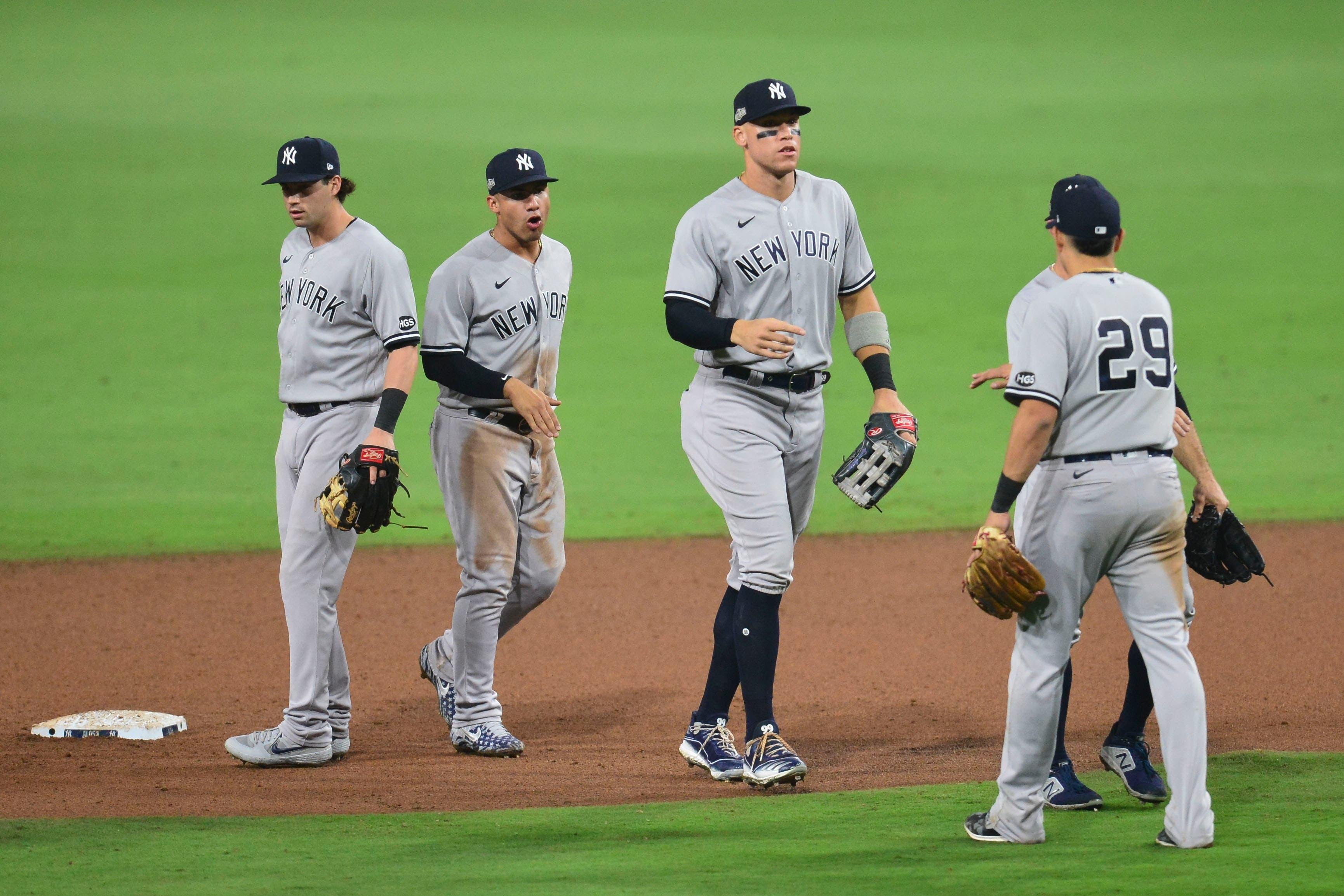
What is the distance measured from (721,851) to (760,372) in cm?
161

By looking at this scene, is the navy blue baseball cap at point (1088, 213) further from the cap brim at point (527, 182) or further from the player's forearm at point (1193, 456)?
the cap brim at point (527, 182)

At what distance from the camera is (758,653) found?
15.7 feet

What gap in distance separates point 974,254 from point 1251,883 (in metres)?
14.8

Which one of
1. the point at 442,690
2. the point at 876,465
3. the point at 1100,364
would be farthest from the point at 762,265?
the point at 442,690

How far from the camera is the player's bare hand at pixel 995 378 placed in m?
4.28

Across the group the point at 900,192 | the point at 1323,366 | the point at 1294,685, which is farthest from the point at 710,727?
the point at 900,192

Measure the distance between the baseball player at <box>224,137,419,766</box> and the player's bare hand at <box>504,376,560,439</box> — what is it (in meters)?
0.36

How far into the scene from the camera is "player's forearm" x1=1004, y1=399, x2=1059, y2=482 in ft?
12.4

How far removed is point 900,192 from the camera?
19.3 meters

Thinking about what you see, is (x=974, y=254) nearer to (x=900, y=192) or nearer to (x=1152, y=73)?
(x=900, y=192)

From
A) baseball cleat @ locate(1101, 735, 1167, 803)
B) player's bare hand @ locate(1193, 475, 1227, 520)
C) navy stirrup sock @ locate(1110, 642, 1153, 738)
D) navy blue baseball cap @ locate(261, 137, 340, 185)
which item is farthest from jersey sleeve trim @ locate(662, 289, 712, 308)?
baseball cleat @ locate(1101, 735, 1167, 803)

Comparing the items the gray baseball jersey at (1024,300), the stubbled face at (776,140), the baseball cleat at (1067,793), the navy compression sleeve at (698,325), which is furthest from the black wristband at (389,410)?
the baseball cleat at (1067,793)

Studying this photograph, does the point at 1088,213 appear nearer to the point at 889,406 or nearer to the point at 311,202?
the point at 889,406

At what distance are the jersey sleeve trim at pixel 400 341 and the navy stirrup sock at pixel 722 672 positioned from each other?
1377 mm
